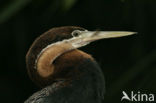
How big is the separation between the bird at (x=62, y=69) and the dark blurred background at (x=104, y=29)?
160cm

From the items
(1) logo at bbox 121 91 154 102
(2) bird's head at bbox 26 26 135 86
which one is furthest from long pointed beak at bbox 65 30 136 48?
(1) logo at bbox 121 91 154 102

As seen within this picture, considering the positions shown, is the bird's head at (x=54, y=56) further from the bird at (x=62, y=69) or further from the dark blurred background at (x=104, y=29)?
the dark blurred background at (x=104, y=29)

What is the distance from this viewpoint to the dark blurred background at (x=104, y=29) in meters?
4.20

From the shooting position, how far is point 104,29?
4.40m

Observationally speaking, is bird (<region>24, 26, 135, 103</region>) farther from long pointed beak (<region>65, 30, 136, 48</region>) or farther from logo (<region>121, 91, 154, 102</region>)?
logo (<region>121, 91, 154, 102</region>)

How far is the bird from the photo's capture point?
234cm

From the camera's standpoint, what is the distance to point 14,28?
4.49 meters

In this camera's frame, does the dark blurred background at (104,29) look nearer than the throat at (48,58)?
No

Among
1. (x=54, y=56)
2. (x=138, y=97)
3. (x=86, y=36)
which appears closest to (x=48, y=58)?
(x=54, y=56)

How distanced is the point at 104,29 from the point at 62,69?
2.09 meters

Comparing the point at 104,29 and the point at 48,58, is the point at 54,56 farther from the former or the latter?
the point at 104,29

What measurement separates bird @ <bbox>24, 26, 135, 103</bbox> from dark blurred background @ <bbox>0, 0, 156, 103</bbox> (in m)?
1.60

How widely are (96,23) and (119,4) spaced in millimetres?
244

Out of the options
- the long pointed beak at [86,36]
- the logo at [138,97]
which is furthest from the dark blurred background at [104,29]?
the long pointed beak at [86,36]
